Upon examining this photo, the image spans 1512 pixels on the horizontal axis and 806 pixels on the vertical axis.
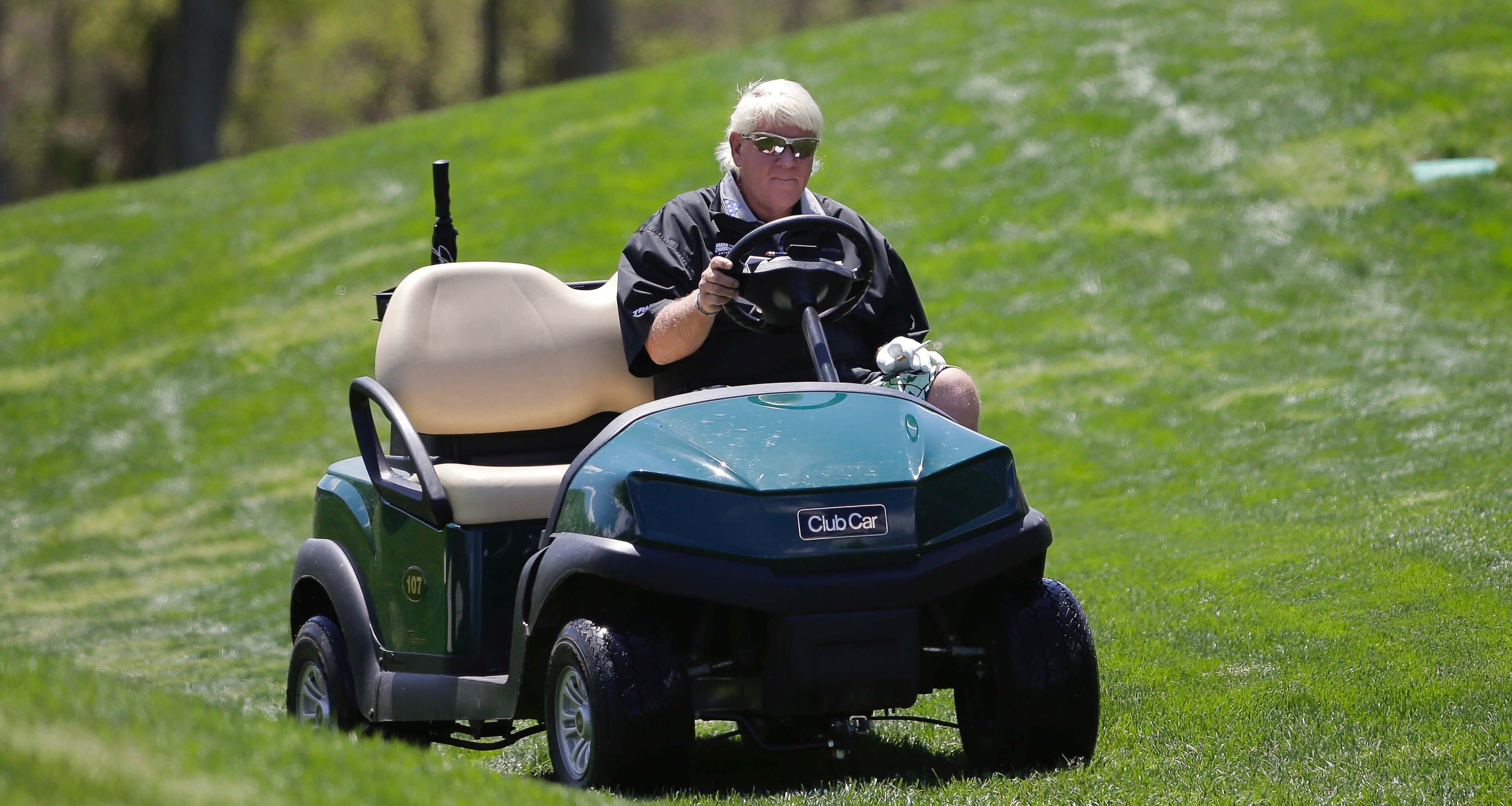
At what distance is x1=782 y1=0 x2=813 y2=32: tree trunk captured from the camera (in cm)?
4228

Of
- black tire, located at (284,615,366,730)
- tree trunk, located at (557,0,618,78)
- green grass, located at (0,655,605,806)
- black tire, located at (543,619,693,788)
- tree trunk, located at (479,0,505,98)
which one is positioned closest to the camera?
green grass, located at (0,655,605,806)

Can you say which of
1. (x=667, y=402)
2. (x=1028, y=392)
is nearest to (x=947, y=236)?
(x=1028, y=392)

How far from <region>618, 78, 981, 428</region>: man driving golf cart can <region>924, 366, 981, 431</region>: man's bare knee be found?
5 cm

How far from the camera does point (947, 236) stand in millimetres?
14148

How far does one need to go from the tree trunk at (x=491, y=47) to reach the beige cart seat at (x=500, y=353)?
26793 millimetres

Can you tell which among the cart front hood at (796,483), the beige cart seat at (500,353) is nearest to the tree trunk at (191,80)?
the beige cart seat at (500,353)

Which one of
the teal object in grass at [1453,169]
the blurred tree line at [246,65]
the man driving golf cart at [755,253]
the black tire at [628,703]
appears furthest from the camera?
the blurred tree line at [246,65]

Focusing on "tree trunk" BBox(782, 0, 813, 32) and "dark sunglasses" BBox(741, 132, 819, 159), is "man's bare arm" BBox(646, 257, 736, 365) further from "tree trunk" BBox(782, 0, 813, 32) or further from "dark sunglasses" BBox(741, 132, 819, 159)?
"tree trunk" BBox(782, 0, 813, 32)

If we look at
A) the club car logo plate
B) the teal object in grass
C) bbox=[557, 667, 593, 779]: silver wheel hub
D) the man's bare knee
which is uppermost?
the teal object in grass

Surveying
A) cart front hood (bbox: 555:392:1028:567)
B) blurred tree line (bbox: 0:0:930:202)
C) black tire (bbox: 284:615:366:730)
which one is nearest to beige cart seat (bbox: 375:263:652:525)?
black tire (bbox: 284:615:366:730)

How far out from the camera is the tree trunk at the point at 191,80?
82.6ft

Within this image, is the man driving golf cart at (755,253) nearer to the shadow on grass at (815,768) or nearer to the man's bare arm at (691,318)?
the man's bare arm at (691,318)

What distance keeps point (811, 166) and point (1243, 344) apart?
7617mm

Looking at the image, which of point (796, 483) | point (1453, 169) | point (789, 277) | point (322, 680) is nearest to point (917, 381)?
point (789, 277)
